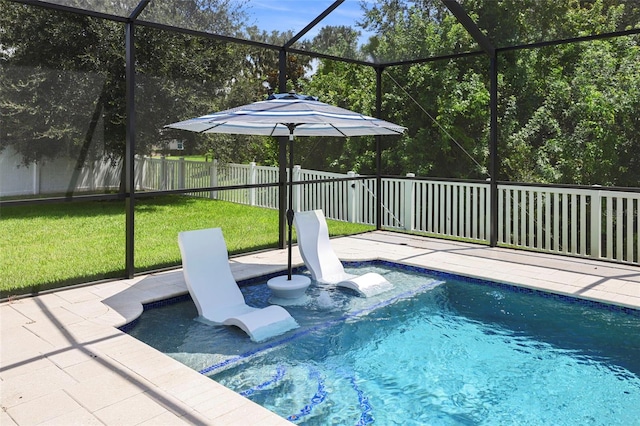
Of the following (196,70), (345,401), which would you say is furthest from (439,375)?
(196,70)

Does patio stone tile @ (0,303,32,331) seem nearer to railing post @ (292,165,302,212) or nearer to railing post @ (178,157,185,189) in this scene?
railing post @ (178,157,185,189)

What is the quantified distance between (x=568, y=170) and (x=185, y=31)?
373 inches

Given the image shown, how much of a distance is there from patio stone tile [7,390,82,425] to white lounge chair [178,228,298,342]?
1569 millimetres

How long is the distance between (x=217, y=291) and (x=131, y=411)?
2.18m

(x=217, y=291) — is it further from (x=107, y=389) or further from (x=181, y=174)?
(x=181, y=174)

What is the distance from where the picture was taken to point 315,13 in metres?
6.76

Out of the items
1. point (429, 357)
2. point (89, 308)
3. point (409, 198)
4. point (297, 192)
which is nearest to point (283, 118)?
point (429, 357)

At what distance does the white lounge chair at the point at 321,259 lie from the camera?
18.5ft

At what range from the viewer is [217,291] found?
16.2 feet

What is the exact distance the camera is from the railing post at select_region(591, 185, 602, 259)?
6793 mm

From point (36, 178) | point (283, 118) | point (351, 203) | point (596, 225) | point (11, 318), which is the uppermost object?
point (283, 118)

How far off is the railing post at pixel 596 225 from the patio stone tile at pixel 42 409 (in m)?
6.67

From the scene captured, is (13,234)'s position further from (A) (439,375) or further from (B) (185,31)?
(A) (439,375)

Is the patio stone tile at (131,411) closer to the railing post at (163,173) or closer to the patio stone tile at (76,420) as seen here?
the patio stone tile at (76,420)
